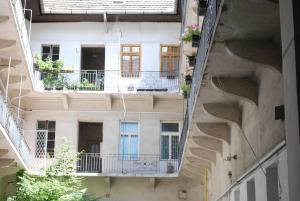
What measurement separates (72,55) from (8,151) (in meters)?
9.48

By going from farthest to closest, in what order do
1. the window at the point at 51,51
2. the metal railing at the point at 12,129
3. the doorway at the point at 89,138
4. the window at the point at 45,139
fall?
1. the doorway at the point at 89,138
2. the window at the point at 51,51
3. the window at the point at 45,139
4. the metal railing at the point at 12,129

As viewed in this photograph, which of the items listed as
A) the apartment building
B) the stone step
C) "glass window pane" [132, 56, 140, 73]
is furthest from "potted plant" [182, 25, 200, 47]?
"glass window pane" [132, 56, 140, 73]

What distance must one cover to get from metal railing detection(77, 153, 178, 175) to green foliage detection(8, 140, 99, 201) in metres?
3.69

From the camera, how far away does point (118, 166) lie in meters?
27.2

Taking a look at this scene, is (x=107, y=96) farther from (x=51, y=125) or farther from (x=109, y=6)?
(x=109, y=6)

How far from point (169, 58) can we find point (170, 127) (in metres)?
3.41

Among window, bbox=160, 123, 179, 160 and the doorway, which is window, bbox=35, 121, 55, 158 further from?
window, bbox=160, 123, 179, 160

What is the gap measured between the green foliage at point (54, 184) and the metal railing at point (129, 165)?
3.69 meters

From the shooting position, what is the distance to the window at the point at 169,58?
29.1 m

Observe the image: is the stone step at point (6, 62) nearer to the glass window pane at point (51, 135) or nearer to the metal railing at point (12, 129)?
the metal railing at point (12, 129)

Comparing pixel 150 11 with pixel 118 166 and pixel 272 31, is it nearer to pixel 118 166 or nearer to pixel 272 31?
pixel 118 166

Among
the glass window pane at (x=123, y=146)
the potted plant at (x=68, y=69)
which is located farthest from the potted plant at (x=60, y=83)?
the glass window pane at (x=123, y=146)

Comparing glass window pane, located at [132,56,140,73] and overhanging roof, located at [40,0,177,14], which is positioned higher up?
overhanging roof, located at [40,0,177,14]

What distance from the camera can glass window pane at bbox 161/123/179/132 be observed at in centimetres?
2837
